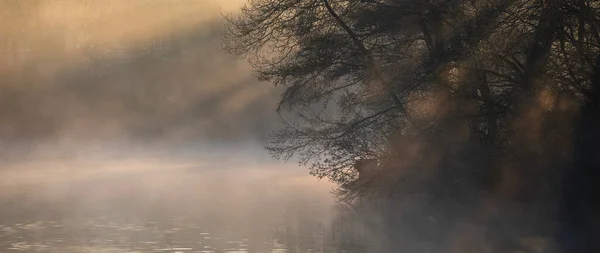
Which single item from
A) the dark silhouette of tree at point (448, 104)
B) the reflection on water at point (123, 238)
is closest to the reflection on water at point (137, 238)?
the reflection on water at point (123, 238)

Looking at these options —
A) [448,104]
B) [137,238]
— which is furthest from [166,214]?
[448,104]

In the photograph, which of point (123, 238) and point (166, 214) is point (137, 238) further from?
point (166, 214)

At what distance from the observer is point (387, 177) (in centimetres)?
1961

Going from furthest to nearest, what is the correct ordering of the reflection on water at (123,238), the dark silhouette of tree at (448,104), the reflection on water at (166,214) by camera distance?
the reflection on water at (166,214), the reflection on water at (123,238), the dark silhouette of tree at (448,104)

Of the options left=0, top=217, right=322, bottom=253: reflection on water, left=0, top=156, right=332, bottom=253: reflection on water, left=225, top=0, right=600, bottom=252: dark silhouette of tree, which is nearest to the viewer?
left=225, top=0, right=600, bottom=252: dark silhouette of tree

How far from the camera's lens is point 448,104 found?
18000mm

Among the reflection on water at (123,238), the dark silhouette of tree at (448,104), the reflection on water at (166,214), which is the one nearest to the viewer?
the dark silhouette of tree at (448,104)

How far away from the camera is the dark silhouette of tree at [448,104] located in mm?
16203

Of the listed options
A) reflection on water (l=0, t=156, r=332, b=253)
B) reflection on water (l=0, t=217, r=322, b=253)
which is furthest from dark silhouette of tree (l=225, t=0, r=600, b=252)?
reflection on water (l=0, t=217, r=322, b=253)

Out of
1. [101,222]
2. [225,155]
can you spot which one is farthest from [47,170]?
[101,222]

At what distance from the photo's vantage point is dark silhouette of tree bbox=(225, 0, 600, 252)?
53.2 feet

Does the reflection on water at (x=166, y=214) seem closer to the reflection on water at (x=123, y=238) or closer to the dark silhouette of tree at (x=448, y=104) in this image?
the reflection on water at (x=123, y=238)

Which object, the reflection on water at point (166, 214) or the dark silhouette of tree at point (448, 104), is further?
the reflection on water at point (166, 214)

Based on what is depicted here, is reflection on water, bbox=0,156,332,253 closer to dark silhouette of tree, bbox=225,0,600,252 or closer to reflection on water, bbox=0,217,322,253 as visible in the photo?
reflection on water, bbox=0,217,322,253
